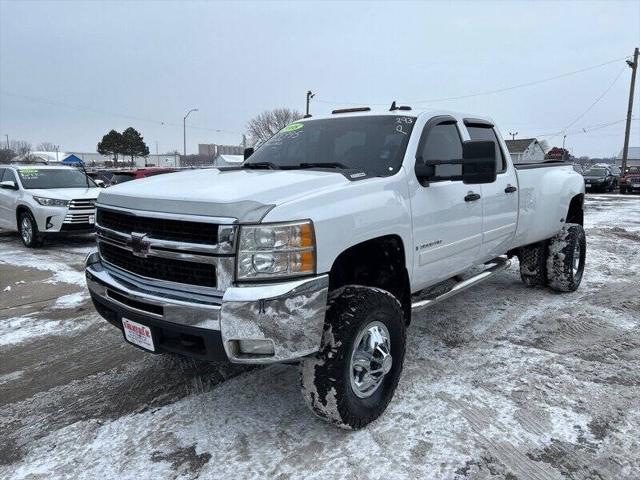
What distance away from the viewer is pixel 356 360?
9.78 feet

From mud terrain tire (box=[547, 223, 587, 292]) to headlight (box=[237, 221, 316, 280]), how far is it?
173 inches

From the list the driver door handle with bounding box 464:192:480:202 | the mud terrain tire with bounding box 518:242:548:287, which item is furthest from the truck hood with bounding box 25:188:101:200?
the driver door handle with bounding box 464:192:480:202

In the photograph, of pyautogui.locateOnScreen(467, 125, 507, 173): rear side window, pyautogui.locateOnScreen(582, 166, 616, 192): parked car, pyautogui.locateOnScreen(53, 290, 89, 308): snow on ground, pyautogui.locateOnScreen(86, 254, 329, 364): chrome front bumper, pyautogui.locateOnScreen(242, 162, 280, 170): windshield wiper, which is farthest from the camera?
pyautogui.locateOnScreen(582, 166, 616, 192): parked car

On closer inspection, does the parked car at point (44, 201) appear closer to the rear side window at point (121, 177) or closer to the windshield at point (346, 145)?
the rear side window at point (121, 177)

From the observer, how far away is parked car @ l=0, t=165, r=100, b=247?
9.69 metres

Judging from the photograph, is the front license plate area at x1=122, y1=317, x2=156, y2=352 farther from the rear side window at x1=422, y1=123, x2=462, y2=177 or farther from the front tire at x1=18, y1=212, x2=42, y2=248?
the front tire at x1=18, y1=212, x2=42, y2=248

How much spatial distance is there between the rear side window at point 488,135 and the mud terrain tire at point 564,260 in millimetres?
1696

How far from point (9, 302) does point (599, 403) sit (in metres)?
6.09

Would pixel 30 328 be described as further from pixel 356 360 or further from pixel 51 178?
pixel 51 178

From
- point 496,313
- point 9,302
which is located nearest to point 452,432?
point 496,313

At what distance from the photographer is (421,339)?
15.1 ft

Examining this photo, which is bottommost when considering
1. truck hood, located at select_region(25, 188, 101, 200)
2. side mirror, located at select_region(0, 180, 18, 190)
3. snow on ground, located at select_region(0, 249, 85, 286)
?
snow on ground, located at select_region(0, 249, 85, 286)

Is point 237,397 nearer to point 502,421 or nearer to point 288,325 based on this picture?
point 288,325

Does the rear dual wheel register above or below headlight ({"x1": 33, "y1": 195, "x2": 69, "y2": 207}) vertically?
below
